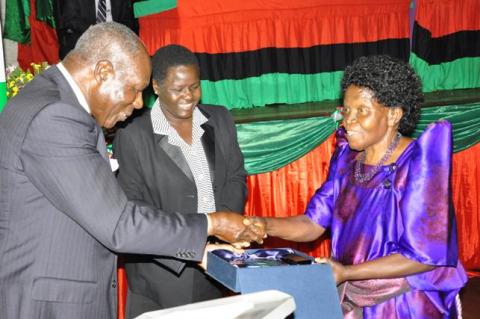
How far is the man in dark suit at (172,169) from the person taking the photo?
2.76 meters

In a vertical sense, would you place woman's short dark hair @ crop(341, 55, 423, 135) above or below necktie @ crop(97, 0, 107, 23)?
below

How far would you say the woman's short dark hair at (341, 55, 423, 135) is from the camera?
215cm

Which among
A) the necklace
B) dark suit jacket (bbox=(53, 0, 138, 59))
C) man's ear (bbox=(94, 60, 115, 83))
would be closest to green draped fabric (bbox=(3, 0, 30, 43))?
dark suit jacket (bbox=(53, 0, 138, 59))

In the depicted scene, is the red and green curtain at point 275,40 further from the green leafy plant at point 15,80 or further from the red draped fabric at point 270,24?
the green leafy plant at point 15,80

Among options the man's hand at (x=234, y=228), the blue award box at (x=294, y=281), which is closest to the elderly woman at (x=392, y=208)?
the blue award box at (x=294, y=281)

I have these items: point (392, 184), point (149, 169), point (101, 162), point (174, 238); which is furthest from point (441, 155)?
point (149, 169)

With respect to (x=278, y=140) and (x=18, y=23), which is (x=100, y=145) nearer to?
(x=278, y=140)

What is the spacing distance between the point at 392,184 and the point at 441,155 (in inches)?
8.0

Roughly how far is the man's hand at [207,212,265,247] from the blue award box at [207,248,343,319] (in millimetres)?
273

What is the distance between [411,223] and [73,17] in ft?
13.5

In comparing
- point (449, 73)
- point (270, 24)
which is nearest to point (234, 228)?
point (270, 24)

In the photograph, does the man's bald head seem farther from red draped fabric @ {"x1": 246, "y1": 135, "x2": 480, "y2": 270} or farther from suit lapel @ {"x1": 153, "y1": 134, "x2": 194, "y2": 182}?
red draped fabric @ {"x1": 246, "y1": 135, "x2": 480, "y2": 270}

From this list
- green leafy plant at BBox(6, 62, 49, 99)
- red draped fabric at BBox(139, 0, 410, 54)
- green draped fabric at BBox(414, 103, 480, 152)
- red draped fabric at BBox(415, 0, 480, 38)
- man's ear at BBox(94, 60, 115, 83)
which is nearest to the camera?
man's ear at BBox(94, 60, 115, 83)

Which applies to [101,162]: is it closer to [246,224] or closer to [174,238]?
[174,238]
